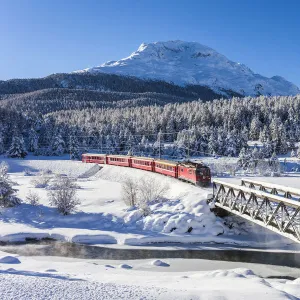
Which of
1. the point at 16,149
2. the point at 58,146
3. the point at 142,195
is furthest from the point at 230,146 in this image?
the point at 142,195

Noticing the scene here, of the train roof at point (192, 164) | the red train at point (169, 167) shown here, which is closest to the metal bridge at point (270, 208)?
the red train at point (169, 167)

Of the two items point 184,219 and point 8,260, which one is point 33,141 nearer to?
point 184,219

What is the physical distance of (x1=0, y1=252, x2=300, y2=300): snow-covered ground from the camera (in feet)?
40.4

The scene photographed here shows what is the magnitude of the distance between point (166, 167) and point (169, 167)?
112cm

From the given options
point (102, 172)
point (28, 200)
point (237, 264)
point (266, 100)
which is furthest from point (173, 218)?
point (266, 100)

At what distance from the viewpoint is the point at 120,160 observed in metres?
62.3

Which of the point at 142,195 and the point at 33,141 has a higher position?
the point at 33,141

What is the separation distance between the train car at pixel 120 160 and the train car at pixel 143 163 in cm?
168

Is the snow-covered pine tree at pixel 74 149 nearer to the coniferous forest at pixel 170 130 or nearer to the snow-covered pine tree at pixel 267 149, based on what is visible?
the coniferous forest at pixel 170 130

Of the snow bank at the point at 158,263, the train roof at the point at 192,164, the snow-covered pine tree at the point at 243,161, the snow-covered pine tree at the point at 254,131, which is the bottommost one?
the snow bank at the point at 158,263

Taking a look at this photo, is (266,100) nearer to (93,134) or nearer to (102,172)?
(93,134)

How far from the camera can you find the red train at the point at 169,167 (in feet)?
126

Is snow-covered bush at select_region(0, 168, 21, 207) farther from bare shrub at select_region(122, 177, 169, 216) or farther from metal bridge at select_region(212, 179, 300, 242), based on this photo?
metal bridge at select_region(212, 179, 300, 242)

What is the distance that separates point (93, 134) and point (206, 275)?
94.4 m
